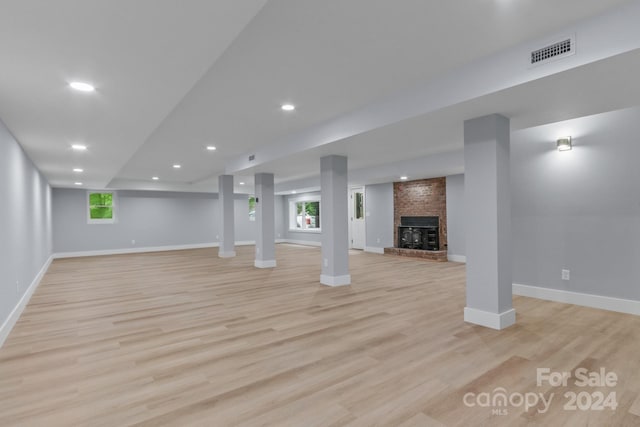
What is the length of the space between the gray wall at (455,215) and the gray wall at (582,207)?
3560 millimetres

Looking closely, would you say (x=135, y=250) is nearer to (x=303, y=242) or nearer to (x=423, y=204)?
(x=303, y=242)

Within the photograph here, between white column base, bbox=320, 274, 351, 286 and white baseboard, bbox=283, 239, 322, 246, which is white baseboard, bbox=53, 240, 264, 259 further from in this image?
white column base, bbox=320, 274, 351, 286

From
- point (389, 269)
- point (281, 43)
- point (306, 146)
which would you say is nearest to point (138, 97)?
point (281, 43)

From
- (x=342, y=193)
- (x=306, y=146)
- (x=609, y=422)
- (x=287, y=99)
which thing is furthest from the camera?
(x=342, y=193)

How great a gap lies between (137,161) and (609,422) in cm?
862

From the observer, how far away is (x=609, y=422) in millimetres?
1954

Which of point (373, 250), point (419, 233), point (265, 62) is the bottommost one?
point (373, 250)

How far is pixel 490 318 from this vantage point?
139 inches

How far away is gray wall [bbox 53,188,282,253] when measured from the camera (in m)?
11.1

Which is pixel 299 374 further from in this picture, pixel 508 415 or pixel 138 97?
pixel 138 97

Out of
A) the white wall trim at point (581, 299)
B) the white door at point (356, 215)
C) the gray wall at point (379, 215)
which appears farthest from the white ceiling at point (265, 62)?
the white door at point (356, 215)

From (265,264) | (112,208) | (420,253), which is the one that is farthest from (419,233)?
(112,208)

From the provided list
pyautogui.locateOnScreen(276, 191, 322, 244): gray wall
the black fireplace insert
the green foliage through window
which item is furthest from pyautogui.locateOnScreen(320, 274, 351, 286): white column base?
the green foliage through window

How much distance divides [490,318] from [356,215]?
8.46 metres
